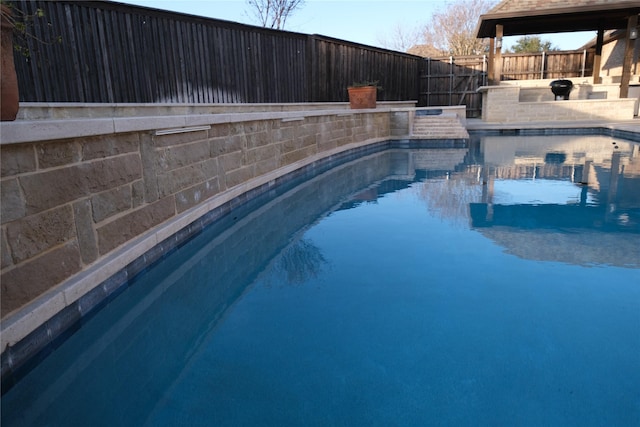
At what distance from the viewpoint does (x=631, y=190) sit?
5.68 meters

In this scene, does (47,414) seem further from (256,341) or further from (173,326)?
(256,341)

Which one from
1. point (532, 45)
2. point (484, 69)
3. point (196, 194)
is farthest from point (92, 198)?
point (532, 45)

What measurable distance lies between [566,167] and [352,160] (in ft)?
13.8

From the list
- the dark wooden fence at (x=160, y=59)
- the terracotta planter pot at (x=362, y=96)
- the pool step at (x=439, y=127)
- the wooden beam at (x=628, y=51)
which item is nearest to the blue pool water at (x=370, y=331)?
the dark wooden fence at (x=160, y=59)

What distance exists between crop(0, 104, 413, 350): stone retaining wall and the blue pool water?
0.30 m

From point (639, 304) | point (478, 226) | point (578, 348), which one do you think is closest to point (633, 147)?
point (478, 226)

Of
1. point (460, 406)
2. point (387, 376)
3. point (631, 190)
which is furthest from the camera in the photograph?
point (631, 190)

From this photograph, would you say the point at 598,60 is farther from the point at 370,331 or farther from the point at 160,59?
the point at 370,331

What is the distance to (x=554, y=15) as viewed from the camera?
13.2m

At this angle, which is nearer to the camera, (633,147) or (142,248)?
(142,248)

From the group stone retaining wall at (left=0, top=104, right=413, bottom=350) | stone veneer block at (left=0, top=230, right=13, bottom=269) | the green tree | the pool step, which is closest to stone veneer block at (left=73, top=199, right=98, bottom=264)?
stone retaining wall at (left=0, top=104, right=413, bottom=350)

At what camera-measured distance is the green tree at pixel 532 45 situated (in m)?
29.7

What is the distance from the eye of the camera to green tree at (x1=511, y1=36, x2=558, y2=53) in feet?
97.5

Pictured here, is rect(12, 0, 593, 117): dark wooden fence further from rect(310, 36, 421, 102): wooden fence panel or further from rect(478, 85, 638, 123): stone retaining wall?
rect(478, 85, 638, 123): stone retaining wall
